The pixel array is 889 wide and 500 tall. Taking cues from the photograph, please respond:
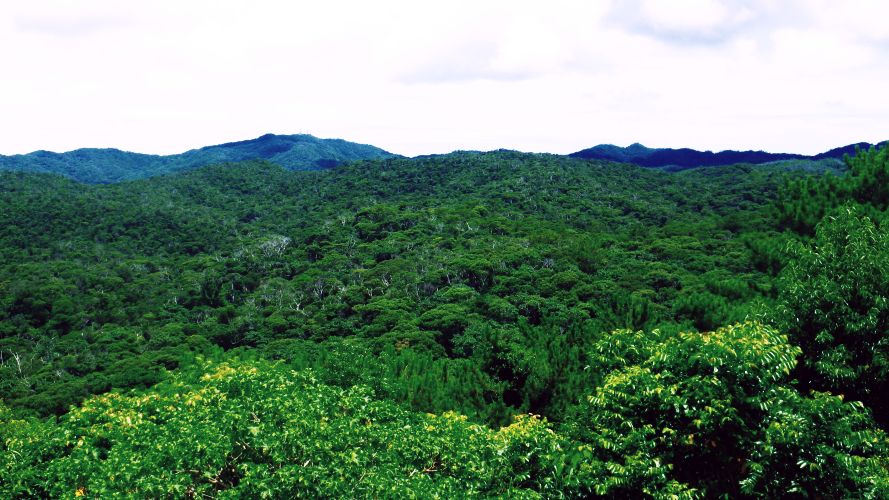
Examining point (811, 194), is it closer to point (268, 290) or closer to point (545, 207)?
point (268, 290)

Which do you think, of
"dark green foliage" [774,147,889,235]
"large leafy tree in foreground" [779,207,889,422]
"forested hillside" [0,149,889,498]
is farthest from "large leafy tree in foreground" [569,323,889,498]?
"dark green foliage" [774,147,889,235]

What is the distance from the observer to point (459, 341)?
41906 millimetres

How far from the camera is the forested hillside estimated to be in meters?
8.93

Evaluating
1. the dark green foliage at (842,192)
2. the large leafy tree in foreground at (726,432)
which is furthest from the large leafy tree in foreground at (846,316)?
the dark green foliage at (842,192)

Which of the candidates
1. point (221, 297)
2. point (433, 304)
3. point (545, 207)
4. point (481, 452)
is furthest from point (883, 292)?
point (545, 207)

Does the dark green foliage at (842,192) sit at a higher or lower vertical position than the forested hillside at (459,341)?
higher

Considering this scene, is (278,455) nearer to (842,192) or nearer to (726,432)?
(726,432)

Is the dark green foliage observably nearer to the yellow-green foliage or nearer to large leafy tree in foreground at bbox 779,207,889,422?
large leafy tree in foreground at bbox 779,207,889,422

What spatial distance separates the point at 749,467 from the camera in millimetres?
8500

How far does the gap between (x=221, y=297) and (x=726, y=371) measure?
203 ft

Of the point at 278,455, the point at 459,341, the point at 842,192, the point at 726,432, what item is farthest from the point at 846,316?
the point at 459,341

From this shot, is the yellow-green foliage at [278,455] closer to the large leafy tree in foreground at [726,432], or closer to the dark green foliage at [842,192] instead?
the large leafy tree in foreground at [726,432]

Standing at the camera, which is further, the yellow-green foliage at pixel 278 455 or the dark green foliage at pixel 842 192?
the dark green foliage at pixel 842 192

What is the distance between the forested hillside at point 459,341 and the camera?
893cm
